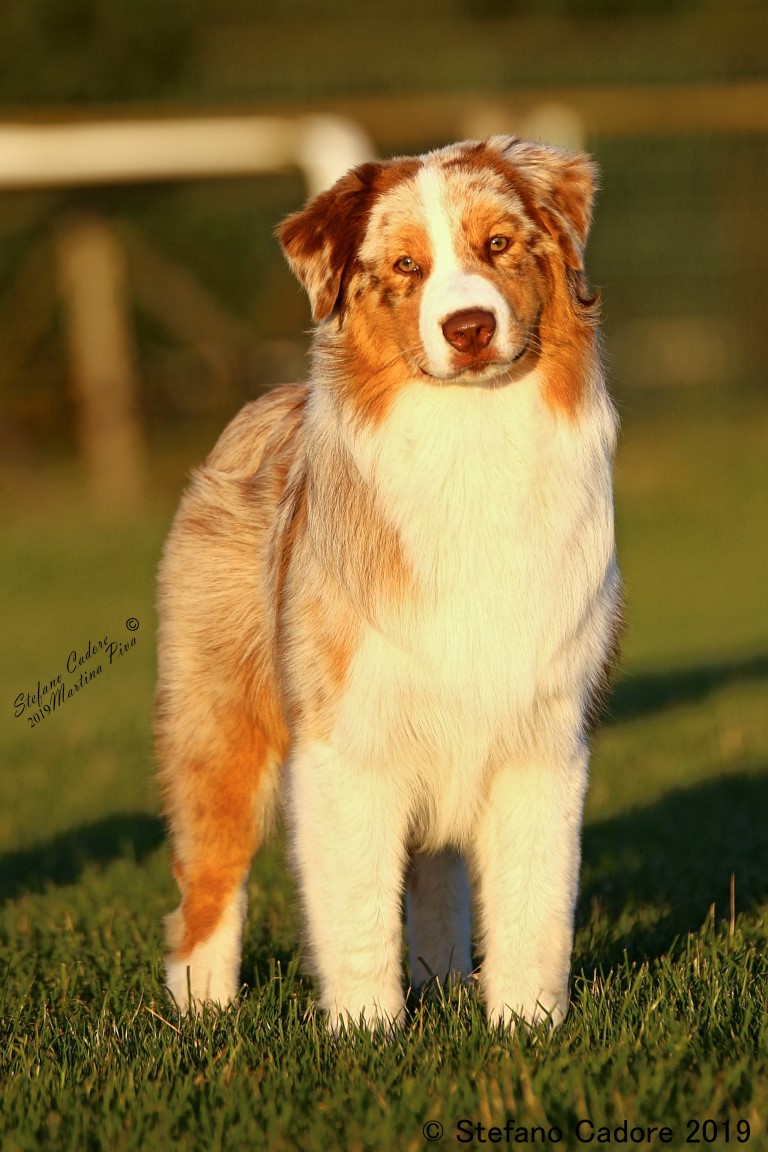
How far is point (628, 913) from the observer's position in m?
5.55

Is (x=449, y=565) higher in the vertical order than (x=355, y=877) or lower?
higher

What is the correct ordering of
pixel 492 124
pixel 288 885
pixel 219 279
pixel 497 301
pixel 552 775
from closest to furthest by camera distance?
pixel 497 301
pixel 552 775
pixel 288 885
pixel 492 124
pixel 219 279

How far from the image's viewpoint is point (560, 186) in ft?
14.5

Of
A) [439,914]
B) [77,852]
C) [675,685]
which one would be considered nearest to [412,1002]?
[439,914]

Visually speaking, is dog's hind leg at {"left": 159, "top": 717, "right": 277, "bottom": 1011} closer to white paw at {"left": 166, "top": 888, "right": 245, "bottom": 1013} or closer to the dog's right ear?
white paw at {"left": 166, "top": 888, "right": 245, "bottom": 1013}

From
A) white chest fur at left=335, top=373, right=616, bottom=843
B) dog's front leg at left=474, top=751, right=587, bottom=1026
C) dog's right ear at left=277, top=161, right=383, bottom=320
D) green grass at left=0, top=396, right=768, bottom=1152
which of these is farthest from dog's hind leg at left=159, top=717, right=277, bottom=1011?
dog's right ear at left=277, top=161, right=383, bottom=320

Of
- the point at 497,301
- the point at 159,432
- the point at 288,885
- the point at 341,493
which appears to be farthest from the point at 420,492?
the point at 159,432

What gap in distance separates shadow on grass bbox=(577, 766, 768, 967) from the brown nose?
6.90 ft

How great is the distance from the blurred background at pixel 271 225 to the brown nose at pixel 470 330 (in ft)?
37.7

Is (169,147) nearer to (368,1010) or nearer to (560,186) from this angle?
(560,186)

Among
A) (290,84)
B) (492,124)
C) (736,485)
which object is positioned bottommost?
(736,485)

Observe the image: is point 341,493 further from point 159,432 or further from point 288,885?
point 159,432

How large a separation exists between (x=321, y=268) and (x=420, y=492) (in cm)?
69

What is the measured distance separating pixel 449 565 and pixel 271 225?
15.9 metres
